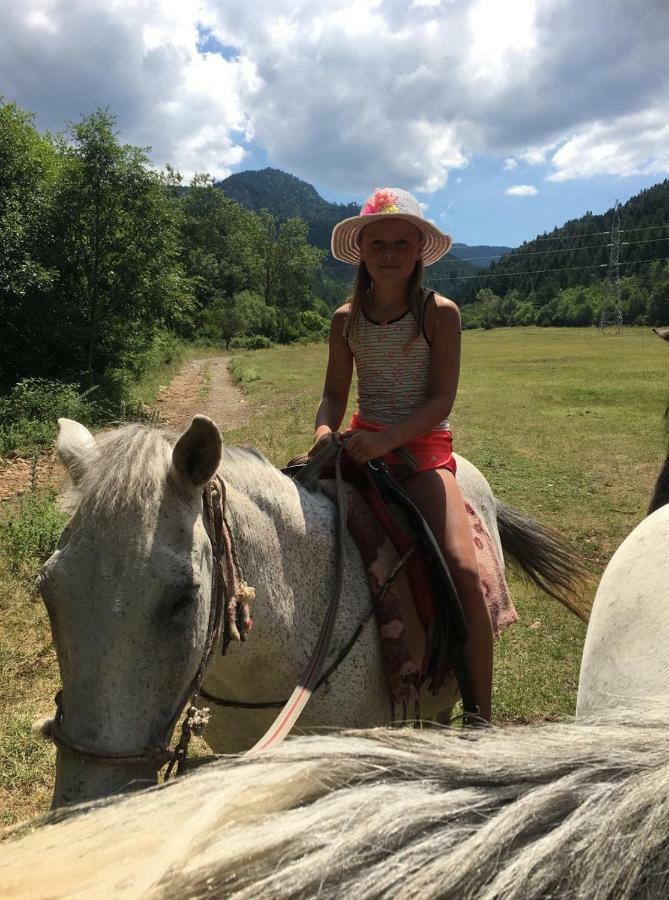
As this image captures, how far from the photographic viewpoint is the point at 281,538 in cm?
191

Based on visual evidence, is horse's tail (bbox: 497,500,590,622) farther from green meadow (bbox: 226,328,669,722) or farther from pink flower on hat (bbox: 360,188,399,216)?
pink flower on hat (bbox: 360,188,399,216)

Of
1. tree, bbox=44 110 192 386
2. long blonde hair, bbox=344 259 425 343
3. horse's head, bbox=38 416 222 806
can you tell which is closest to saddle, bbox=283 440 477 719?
long blonde hair, bbox=344 259 425 343

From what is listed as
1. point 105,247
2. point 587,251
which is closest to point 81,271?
point 105,247

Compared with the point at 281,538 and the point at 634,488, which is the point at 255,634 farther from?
the point at 634,488

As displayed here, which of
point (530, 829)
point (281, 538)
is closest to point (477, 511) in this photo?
point (281, 538)

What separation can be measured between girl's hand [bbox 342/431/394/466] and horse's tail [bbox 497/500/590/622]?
1654mm

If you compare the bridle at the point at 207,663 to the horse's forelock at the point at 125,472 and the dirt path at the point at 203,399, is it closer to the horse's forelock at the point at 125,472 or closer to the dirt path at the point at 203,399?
the horse's forelock at the point at 125,472

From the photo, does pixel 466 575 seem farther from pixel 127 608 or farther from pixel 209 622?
pixel 127 608

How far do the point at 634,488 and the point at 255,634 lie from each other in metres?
8.49

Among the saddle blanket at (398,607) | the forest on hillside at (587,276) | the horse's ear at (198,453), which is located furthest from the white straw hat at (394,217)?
the forest on hillside at (587,276)

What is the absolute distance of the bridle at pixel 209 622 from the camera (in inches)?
53.5

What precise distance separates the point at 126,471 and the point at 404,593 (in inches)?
46.7

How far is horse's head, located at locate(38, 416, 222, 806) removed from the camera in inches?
51.0

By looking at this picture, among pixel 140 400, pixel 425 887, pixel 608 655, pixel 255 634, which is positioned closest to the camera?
pixel 425 887
